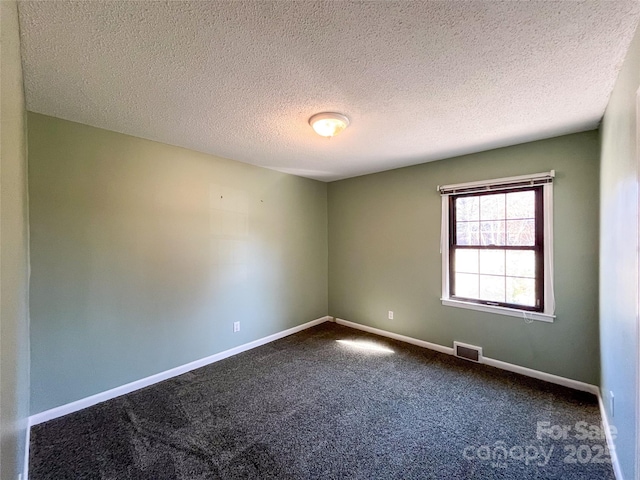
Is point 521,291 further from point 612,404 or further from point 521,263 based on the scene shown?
point 612,404

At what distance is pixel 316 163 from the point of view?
3488 mm

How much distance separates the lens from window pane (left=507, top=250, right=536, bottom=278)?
2812mm

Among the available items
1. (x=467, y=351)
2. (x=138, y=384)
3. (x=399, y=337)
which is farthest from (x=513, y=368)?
(x=138, y=384)

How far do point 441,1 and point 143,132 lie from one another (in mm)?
2505

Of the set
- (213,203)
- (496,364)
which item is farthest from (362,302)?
(213,203)

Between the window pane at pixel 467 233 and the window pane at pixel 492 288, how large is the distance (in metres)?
0.42

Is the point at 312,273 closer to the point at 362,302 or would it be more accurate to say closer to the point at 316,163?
the point at 362,302

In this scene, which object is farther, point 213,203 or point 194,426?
point 213,203

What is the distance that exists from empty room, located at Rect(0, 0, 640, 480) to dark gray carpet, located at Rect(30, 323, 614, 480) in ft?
0.07

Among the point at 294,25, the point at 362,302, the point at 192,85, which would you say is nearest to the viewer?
the point at 294,25

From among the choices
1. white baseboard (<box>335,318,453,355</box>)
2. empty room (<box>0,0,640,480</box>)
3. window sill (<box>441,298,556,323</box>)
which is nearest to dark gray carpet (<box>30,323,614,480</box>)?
empty room (<box>0,0,640,480</box>)

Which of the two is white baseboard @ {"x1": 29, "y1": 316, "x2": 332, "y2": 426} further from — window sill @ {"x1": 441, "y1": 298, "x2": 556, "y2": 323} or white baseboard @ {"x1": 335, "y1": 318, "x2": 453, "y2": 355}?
window sill @ {"x1": 441, "y1": 298, "x2": 556, "y2": 323}

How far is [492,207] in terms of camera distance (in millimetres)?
3066

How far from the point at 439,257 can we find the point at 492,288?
643 millimetres
